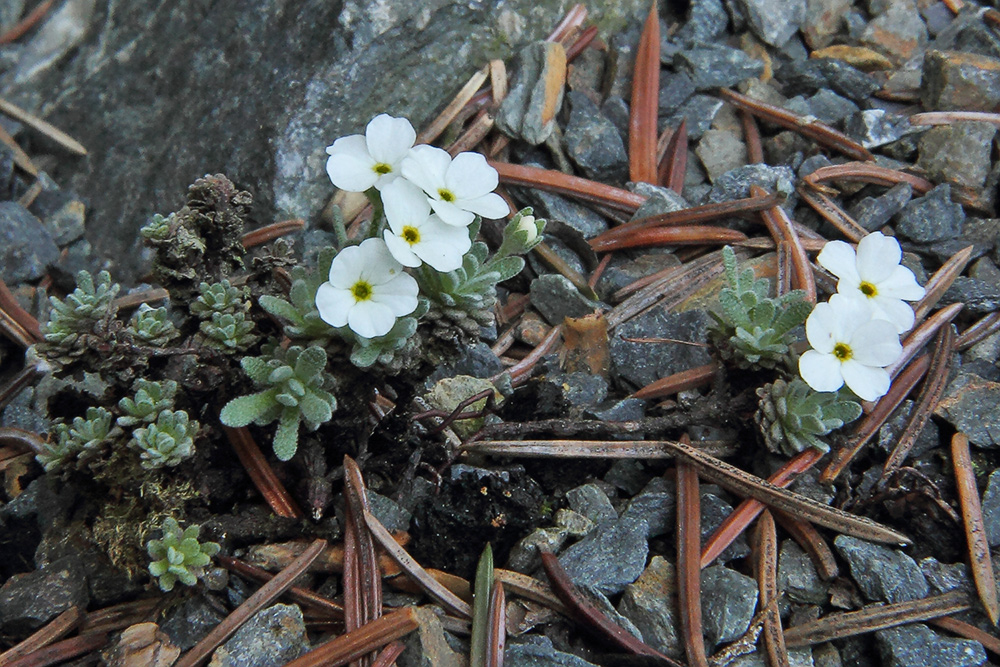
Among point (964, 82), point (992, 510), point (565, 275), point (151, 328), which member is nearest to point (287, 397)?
point (151, 328)

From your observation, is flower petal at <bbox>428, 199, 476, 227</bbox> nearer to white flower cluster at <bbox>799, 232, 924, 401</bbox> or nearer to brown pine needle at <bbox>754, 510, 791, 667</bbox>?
white flower cluster at <bbox>799, 232, 924, 401</bbox>

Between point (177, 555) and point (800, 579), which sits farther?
point (800, 579)

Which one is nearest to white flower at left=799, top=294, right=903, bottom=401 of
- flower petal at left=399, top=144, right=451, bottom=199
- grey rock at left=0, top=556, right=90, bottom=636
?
flower petal at left=399, top=144, right=451, bottom=199

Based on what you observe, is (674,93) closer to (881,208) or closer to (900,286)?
(881,208)

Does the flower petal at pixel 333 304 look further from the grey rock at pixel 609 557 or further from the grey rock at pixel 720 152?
the grey rock at pixel 720 152

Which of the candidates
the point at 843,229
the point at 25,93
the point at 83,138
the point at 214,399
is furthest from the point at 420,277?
the point at 25,93

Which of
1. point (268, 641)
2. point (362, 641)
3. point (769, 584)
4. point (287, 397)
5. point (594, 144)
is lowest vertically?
point (769, 584)

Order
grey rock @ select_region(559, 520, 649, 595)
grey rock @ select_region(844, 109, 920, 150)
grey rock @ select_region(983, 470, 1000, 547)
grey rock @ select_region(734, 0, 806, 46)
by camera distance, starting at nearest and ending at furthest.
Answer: grey rock @ select_region(559, 520, 649, 595) → grey rock @ select_region(983, 470, 1000, 547) → grey rock @ select_region(844, 109, 920, 150) → grey rock @ select_region(734, 0, 806, 46)
